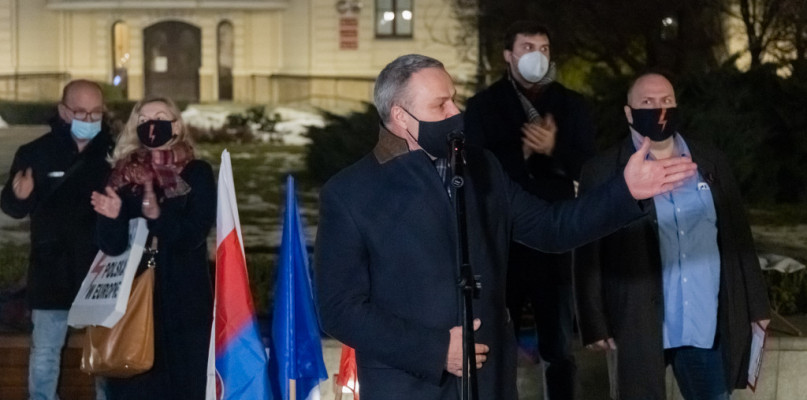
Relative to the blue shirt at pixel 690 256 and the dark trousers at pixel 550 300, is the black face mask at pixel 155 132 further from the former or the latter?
the blue shirt at pixel 690 256

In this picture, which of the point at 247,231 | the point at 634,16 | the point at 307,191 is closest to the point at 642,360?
the point at 247,231

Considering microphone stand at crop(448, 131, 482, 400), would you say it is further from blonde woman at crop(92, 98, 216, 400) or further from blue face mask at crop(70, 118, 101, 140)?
blue face mask at crop(70, 118, 101, 140)

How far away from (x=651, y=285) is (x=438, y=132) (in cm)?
180

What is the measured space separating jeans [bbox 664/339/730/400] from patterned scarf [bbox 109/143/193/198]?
2365 millimetres

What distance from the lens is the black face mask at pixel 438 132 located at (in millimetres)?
3939

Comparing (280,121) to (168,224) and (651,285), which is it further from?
(651,285)

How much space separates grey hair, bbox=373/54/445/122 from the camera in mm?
4020

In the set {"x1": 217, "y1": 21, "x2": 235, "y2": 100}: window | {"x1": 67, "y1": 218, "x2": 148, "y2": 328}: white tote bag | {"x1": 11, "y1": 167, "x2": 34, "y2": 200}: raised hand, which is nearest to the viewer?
{"x1": 67, "y1": 218, "x2": 148, "y2": 328}: white tote bag

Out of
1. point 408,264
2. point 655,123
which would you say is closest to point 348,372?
point 655,123

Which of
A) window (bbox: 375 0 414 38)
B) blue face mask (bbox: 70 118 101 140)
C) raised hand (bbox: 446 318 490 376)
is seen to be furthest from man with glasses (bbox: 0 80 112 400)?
window (bbox: 375 0 414 38)

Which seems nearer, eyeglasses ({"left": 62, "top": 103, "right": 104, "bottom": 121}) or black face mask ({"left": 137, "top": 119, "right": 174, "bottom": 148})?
black face mask ({"left": 137, "top": 119, "right": 174, "bottom": 148})

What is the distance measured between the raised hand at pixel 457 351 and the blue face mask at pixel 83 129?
11.3 feet

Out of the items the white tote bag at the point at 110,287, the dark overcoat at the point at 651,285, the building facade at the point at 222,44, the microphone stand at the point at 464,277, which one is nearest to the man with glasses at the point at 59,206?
the white tote bag at the point at 110,287

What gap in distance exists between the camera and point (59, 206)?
6.87 meters
